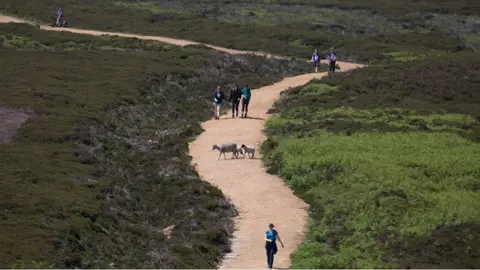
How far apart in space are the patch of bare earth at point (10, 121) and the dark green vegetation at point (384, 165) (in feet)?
42.1

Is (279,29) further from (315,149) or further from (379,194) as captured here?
(379,194)

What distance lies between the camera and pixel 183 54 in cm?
8219

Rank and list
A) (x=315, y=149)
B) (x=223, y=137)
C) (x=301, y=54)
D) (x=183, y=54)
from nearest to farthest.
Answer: (x=315, y=149) → (x=223, y=137) → (x=183, y=54) → (x=301, y=54)

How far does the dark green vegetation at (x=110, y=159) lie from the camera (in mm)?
31672

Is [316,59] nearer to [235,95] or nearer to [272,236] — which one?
[235,95]

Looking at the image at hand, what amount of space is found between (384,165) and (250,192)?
6.46 m

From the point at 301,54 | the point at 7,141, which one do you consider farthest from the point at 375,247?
the point at 301,54

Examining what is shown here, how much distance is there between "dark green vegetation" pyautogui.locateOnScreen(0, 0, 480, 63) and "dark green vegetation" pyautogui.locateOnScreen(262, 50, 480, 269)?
25900 millimetres

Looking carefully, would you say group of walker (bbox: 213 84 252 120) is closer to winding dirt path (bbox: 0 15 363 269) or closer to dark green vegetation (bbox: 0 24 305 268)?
winding dirt path (bbox: 0 15 363 269)

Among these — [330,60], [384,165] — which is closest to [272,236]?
[384,165]

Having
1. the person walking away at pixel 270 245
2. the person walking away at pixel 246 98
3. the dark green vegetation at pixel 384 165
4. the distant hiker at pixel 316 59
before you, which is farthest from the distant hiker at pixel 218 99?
the person walking away at pixel 270 245

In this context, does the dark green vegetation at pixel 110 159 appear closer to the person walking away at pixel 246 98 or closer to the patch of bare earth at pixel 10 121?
the patch of bare earth at pixel 10 121

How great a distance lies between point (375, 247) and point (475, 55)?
57.2 m

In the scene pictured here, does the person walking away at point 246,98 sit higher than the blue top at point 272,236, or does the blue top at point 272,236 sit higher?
the person walking away at point 246,98
